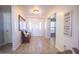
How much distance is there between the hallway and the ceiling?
0.33 m

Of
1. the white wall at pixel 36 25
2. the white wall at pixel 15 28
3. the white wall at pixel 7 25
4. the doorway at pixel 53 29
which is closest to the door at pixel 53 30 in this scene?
the doorway at pixel 53 29

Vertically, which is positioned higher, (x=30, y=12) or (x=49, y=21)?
(x=30, y=12)

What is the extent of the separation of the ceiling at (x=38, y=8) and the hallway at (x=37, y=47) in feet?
1.07

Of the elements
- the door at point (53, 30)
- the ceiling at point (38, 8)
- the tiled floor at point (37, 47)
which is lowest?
the tiled floor at point (37, 47)

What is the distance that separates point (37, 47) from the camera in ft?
4.42

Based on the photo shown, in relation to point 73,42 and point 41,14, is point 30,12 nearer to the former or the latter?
point 41,14

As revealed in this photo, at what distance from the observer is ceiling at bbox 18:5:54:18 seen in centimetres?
130

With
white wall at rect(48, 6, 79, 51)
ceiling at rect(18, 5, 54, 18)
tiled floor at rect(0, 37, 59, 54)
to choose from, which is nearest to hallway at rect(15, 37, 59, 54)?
tiled floor at rect(0, 37, 59, 54)

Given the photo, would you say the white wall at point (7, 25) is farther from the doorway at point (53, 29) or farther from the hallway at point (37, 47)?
the doorway at point (53, 29)

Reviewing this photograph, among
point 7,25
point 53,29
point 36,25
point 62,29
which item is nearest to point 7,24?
point 7,25

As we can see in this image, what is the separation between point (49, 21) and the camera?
1.52 metres

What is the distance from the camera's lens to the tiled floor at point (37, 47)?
129 centimetres
